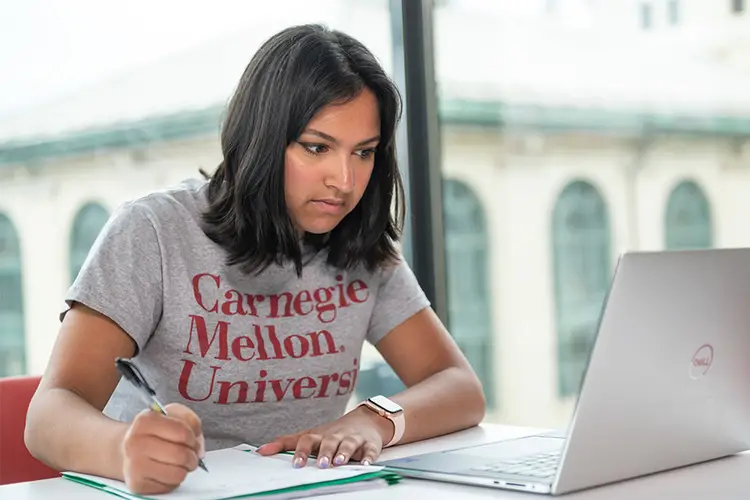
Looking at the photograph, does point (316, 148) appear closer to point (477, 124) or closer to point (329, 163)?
point (329, 163)

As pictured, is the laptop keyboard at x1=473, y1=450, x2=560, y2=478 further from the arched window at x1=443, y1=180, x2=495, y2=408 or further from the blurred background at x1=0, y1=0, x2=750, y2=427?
the arched window at x1=443, y1=180, x2=495, y2=408

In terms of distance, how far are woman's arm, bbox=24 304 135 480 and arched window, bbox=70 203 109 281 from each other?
47.9 inches

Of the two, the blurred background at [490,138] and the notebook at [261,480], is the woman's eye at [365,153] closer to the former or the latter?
the notebook at [261,480]

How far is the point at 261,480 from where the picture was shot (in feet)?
3.80

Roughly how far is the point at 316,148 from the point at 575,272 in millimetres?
1843

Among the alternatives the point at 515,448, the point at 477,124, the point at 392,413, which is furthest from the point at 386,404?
the point at 477,124

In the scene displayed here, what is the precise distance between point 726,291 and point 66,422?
81cm

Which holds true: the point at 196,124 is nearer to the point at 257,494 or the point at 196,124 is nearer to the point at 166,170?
the point at 166,170

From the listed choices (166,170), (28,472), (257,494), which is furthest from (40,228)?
(257,494)

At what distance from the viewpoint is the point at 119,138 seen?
9.09 ft

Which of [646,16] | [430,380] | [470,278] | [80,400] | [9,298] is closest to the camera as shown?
[80,400]

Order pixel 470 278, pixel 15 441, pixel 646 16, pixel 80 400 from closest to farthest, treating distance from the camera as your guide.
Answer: pixel 80 400 < pixel 15 441 < pixel 646 16 < pixel 470 278

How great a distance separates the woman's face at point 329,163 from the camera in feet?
5.31

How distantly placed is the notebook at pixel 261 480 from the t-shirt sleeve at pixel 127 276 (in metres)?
0.31
